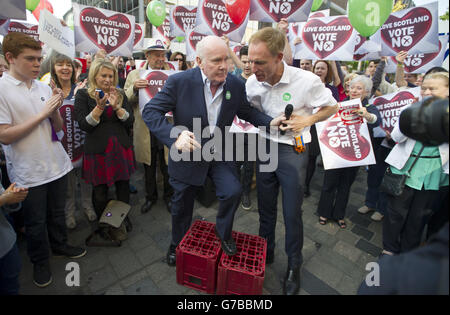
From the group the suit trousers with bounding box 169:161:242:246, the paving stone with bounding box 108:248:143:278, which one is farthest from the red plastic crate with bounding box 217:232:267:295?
the paving stone with bounding box 108:248:143:278

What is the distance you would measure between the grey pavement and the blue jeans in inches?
22.7

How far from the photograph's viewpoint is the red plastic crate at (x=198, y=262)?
2121 mm

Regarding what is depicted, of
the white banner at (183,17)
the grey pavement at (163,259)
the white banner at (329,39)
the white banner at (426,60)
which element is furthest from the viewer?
the white banner at (183,17)

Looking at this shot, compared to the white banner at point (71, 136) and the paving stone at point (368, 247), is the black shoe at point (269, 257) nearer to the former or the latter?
the paving stone at point (368, 247)

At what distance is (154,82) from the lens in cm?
351

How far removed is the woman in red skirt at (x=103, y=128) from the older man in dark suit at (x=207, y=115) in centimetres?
85

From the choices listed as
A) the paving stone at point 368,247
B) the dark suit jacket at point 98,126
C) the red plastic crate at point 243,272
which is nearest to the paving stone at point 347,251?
the paving stone at point 368,247

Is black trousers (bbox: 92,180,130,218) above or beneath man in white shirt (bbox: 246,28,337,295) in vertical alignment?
beneath

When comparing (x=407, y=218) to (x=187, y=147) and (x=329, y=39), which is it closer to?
(x=187, y=147)

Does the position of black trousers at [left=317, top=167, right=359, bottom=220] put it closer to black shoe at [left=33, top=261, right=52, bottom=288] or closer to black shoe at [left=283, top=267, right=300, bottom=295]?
black shoe at [left=283, top=267, right=300, bottom=295]

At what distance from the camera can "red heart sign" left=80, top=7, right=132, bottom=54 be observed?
3.89 meters

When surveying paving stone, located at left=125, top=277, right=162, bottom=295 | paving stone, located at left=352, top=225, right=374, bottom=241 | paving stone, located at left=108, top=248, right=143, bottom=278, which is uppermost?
paving stone, located at left=108, top=248, right=143, bottom=278
